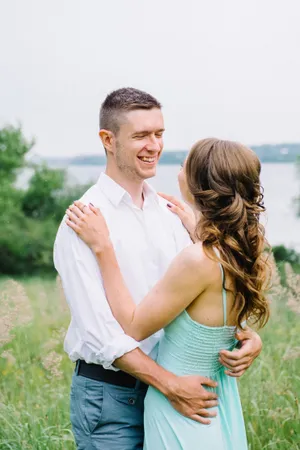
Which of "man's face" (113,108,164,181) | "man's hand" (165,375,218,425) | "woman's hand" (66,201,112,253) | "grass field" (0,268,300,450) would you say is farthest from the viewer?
"grass field" (0,268,300,450)

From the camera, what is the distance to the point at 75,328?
2.47 meters

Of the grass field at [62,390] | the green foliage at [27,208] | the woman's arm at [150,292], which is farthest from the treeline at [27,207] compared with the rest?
the woman's arm at [150,292]

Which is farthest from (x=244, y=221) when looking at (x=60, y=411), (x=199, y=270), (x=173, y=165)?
(x=173, y=165)

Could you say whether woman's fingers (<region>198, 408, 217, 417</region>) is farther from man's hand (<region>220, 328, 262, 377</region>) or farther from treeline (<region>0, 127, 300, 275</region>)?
treeline (<region>0, 127, 300, 275</region>)

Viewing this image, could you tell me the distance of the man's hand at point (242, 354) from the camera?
2328mm

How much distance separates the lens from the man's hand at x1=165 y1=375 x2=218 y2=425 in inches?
90.0

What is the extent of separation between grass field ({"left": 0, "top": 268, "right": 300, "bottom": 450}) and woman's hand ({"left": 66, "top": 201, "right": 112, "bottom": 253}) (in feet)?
2.71

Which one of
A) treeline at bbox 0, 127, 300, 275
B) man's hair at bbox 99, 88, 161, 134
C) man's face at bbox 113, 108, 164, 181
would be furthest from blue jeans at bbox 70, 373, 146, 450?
treeline at bbox 0, 127, 300, 275

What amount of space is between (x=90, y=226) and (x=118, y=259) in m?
0.17

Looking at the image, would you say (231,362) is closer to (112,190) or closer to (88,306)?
(88,306)

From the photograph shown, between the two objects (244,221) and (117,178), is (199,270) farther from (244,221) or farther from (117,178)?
(117,178)

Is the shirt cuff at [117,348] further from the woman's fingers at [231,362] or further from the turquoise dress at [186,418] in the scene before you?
the woman's fingers at [231,362]

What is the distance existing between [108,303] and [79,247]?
21cm

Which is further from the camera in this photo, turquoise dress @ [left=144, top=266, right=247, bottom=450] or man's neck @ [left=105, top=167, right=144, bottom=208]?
man's neck @ [left=105, top=167, right=144, bottom=208]
